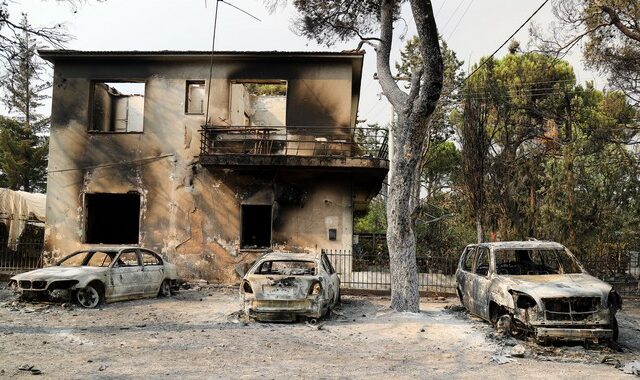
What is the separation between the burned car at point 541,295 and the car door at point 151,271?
8.11 m

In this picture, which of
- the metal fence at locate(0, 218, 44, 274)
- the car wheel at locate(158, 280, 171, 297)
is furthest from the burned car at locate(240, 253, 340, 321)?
the metal fence at locate(0, 218, 44, 274)

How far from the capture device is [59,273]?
1180 cm

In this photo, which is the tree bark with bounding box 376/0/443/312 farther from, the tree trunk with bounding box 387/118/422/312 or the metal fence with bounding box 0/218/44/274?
the metal fence with bounding box 0/218/44/274

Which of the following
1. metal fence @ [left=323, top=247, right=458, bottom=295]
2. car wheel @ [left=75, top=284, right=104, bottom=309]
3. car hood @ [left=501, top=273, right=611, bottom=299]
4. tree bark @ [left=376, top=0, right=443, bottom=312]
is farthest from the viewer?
metal fence @ [left=323, top=247, right=458, bottom=295]

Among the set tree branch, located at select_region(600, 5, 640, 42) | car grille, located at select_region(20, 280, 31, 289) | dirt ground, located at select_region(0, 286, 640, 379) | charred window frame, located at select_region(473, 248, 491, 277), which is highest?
tree branch, located at select_region(600, 5, 640, 42)

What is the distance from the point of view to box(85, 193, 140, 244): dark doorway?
20359mm

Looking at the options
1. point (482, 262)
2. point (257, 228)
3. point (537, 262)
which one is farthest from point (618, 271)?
point (257, 228)

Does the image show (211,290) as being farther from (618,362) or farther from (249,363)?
(618,362)

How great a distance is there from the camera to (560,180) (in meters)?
16.4

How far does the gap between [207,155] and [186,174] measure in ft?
5.90

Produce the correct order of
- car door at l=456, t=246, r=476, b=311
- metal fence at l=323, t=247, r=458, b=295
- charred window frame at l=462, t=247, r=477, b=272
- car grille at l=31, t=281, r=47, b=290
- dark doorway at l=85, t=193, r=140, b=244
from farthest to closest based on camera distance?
dark doorway at l=85, t=193, r=140, b=244 → metal fence at l=323, t=247, r=458, b=295 → car grille at l=31, t=281, r=47, b=290 → charred window frame at l=462, t=247, r=477, b=272 → car door at l=456, t=246, r=476, b=311

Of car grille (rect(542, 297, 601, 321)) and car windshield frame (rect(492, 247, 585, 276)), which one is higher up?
car windshield frame (rect(492, 247, 585, 276))

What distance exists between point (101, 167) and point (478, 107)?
13251mm

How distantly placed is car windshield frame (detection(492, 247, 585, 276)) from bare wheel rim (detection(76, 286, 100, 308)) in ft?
28.9
